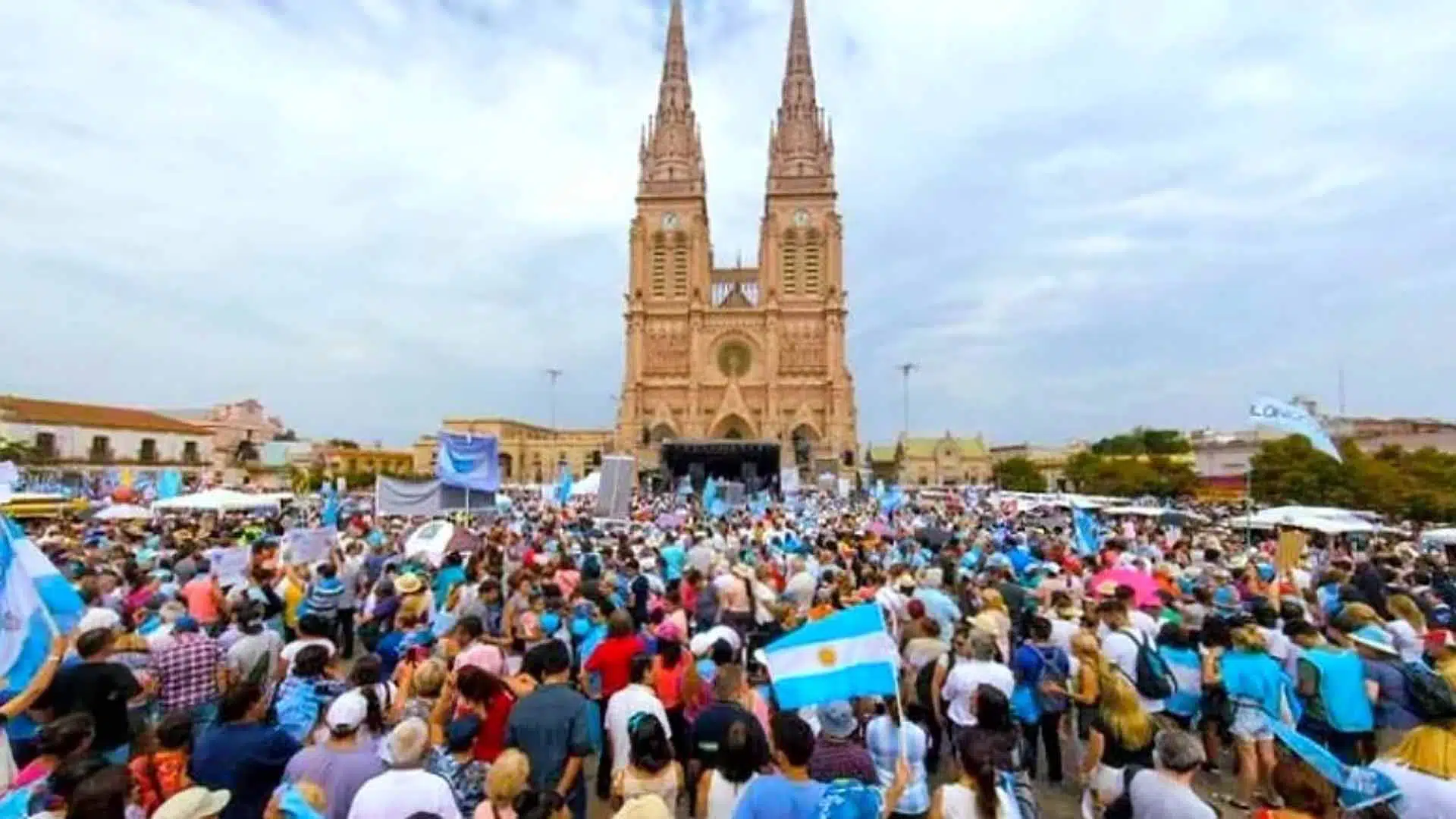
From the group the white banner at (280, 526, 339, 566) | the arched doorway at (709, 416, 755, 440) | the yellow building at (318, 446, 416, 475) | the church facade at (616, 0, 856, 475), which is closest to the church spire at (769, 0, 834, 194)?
the church facade at (616, 0, 856, 475)

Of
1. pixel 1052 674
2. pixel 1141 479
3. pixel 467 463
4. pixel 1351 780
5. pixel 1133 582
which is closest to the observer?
pixel 1351 780

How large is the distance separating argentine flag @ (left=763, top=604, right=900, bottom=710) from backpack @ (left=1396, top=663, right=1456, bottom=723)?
2135 millimetres

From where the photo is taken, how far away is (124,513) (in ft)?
63.4

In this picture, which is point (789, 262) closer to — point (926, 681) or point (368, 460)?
point (368, 460)

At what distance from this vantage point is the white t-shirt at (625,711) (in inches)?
169

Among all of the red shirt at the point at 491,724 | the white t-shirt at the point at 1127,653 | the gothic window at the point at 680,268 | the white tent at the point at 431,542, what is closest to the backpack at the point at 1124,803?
the white t-shirt at the point at 1127,653

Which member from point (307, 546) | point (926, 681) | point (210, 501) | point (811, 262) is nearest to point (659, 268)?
point (811, 262)

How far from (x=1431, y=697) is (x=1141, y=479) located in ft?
162

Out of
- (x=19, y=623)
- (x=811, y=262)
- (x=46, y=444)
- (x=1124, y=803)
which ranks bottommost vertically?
(x=1124, y=803)

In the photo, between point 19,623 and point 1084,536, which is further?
point 1084,536

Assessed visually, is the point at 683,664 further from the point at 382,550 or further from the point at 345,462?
the point at 345,462

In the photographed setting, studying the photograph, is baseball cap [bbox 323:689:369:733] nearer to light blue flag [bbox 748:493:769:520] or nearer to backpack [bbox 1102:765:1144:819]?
backpack [bbox 1102:765:1144:819]

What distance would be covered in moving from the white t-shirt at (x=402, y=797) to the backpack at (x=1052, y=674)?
3970 millimetres

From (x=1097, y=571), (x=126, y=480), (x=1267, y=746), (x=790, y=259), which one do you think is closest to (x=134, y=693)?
(x=1267, y=746)
